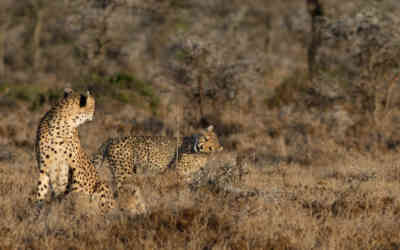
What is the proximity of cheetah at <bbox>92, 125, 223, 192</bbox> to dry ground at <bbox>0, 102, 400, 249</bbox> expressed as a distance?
1.58 ft

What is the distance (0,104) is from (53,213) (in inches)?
358

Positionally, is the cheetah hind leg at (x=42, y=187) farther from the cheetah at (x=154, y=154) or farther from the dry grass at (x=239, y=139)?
the cheetah at (x=154, y=154)

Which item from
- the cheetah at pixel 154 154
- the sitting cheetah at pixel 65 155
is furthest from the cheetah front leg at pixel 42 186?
the cheetah at pixel 154 154

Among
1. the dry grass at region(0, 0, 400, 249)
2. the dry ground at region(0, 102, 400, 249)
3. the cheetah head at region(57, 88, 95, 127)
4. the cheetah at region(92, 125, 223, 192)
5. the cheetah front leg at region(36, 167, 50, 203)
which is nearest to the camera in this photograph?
the dry ground at region(0, 102, 400, 249)

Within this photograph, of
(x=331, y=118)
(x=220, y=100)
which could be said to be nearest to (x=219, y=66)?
(x=220, y=100)

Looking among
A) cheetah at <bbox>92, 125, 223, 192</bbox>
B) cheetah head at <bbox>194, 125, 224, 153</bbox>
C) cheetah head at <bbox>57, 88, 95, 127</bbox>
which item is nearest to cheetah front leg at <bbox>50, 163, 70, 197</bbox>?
cheetah head at <bbox>57, 88, 95, 127</bbox>

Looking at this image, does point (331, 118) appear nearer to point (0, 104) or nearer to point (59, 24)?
point (0, 104)

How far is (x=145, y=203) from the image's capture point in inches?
217

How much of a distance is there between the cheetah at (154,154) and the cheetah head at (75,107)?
94.3 inches

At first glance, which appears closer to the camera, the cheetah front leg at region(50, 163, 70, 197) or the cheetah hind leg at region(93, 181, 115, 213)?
the cheetah front leg at region(50, 163, 70, 197)

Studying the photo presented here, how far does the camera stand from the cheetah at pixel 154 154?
309 inches

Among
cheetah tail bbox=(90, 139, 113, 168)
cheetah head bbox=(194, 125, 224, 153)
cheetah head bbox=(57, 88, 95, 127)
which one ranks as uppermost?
cheetah head bbox=(57, 88, 95, 127)

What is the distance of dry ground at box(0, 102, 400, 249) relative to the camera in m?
4.61

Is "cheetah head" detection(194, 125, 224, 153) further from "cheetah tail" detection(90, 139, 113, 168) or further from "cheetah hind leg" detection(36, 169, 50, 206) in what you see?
"cheetah hind leg" detection(36, 169, 50, 206)
